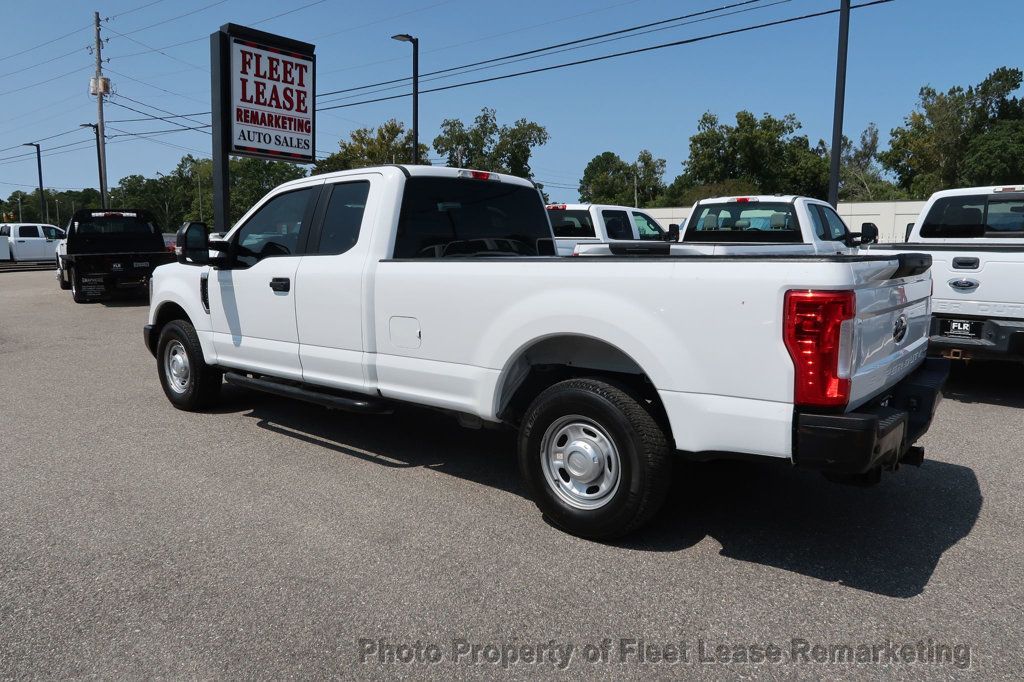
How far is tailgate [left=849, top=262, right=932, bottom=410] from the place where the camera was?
10.9 feet

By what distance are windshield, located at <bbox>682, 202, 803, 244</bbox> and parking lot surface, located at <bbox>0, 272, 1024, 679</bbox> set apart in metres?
4.50

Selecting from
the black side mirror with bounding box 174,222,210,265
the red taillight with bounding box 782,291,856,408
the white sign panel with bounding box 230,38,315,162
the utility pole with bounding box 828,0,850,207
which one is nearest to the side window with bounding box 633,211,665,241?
the utility pole with bounding box 828,0,850,207

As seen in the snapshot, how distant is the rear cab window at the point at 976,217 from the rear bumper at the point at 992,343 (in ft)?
9.88

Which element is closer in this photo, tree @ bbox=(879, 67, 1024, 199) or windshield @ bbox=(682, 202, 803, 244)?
windshield @ bbox=(682, 202, 803, 244)

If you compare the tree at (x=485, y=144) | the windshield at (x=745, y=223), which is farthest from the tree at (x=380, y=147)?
the windshield at (x=745, y=223)

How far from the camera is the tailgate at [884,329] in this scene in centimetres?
332

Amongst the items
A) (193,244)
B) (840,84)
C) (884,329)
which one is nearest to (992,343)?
(884,329)

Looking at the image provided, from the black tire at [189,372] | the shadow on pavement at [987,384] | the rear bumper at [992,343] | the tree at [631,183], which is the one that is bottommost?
the shadow on pavement at [987,384]

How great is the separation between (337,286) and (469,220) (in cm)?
106

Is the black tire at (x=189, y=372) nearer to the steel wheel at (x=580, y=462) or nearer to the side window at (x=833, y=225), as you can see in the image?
the steel wheel at (x=580, y=462)

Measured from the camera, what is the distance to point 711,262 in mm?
3447

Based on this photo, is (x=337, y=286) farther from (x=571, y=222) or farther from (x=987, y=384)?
(x=571, y=222)

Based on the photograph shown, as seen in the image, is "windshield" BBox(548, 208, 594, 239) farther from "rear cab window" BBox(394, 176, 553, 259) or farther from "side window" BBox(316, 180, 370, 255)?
"side window" BBox(316, 180, 370, 255)

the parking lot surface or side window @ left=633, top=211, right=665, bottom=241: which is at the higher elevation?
side window @ left=633, top=211, right=665, bottom=241
